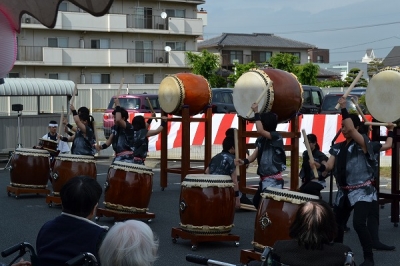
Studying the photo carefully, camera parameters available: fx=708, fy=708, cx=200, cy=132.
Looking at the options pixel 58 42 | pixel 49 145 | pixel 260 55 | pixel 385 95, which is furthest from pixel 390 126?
pixel 260 55

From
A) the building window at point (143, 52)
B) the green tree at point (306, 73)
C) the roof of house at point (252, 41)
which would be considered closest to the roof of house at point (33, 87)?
the green tree at point (306, 73)

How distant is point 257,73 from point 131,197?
243 centimetres

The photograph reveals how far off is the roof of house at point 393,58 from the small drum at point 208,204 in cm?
5099

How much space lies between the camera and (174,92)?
1203 centimetres

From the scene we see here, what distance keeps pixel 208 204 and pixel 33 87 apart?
9875 millimetres

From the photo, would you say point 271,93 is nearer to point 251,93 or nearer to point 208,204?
point 251,93

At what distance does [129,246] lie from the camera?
3.13 meters

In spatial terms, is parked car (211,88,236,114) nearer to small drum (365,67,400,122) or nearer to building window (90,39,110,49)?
small drum (365,67,400,122)

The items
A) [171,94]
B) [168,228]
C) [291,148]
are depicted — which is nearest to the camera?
[168,228]

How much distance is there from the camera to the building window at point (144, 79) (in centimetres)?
3853

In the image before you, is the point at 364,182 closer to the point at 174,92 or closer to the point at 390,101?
the point at 390,101

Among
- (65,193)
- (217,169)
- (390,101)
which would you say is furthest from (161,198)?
(65,193)

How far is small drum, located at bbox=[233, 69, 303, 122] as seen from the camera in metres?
9.48

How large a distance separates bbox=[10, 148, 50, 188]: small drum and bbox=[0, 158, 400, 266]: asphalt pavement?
0.92 ft
